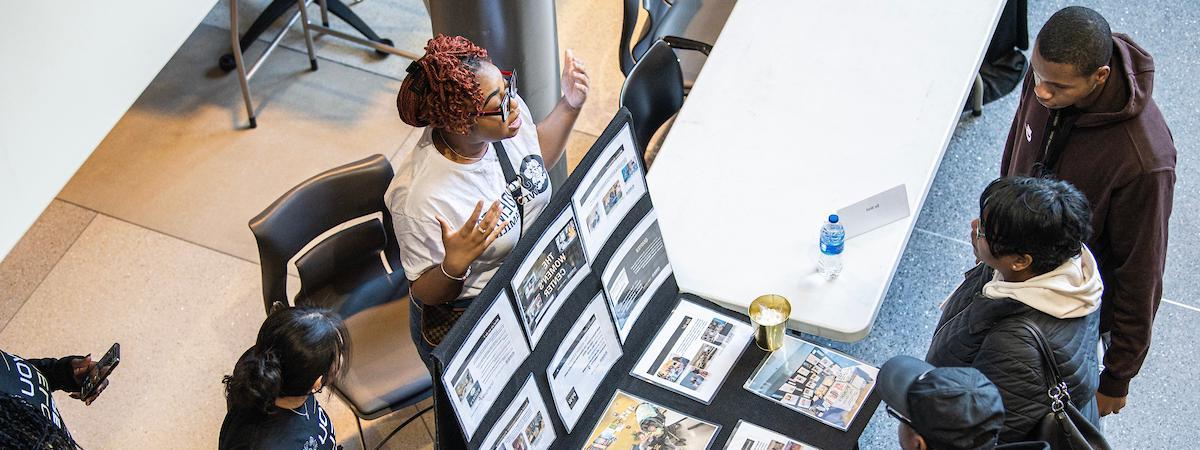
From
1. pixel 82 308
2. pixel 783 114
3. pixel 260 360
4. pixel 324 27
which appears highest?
pixel 260 360

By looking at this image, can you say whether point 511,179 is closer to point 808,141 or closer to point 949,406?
point 808,141

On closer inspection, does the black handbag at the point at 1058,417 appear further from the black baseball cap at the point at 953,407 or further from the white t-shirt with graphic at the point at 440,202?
the white t-shirt with graphic at the point at 440,202

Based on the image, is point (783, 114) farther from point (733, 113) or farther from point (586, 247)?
point (586, 247)

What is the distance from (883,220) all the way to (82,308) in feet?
9.82

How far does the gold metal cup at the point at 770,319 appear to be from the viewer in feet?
9.45

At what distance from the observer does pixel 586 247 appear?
2.65 metres

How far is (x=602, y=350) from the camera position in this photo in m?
2.79

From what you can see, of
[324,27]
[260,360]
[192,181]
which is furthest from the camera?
[324,27]

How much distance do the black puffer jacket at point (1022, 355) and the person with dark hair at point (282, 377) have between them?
1.53 metres

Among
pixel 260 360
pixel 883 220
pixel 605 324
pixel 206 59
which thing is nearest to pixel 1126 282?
pixel 883 220

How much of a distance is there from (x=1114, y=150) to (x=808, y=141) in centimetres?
91

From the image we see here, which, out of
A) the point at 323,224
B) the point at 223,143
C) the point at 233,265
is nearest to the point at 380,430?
the point at 323,224

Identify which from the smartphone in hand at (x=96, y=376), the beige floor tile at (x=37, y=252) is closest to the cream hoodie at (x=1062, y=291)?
the smartphone in hand at (x=96, y=376)

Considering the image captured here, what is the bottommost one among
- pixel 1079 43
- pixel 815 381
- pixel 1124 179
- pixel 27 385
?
pixel 815 381
